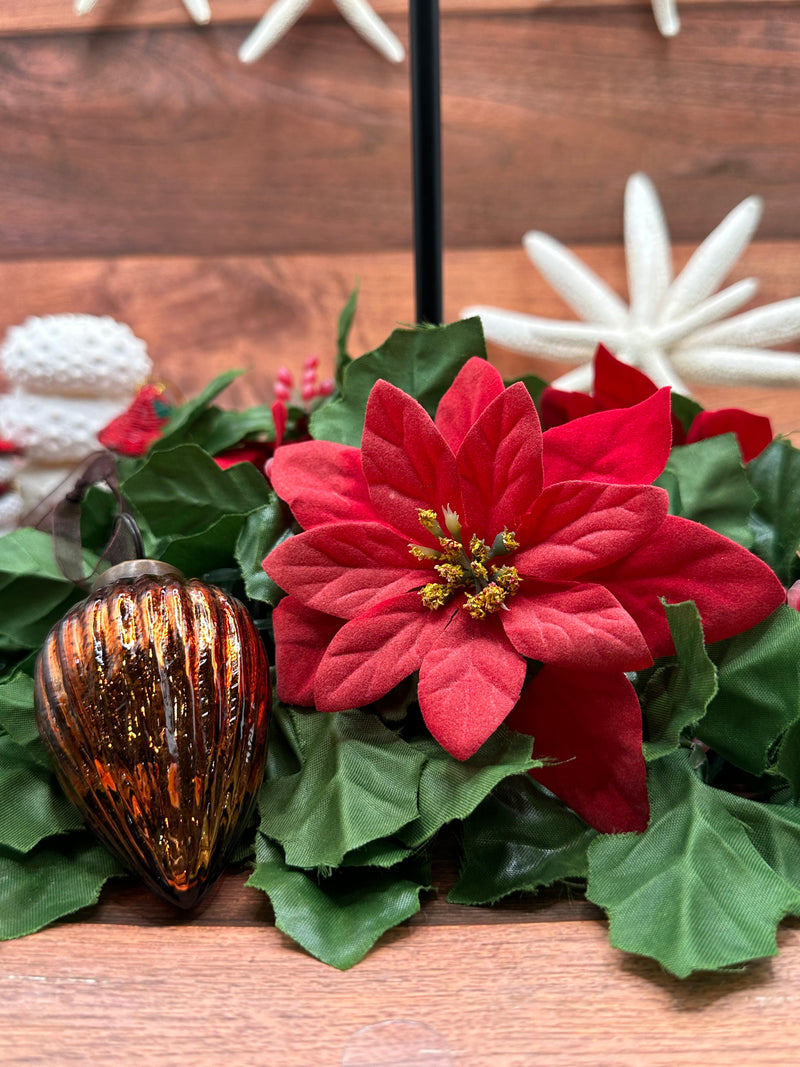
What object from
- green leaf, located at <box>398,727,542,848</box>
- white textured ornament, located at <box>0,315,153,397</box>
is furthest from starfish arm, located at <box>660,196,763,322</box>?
green leaf, located at <box>398,727,542,848</box>

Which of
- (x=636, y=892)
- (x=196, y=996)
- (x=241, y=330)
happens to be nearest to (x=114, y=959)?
(x=196, y=996)

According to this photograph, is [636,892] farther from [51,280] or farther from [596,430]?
[51,280]

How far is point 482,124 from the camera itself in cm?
68

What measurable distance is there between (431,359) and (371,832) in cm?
15

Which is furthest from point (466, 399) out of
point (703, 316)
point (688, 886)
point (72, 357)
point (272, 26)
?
point (272, 26)

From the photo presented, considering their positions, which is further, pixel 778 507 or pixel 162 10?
pixel 162 10

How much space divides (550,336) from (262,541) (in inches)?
16.2

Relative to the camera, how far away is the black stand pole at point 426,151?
0.55 m

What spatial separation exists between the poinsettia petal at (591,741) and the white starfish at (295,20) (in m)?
0.57

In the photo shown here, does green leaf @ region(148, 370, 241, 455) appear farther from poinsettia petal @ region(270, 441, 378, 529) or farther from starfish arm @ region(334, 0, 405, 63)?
starfish arm @ region(334, 0, 405, 63)

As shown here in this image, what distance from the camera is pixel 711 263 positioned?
63 cm

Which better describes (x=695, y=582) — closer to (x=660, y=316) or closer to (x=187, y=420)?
(x=187, y=420)

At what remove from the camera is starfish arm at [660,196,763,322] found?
63cm

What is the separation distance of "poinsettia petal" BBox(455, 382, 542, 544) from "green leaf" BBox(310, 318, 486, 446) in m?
0.05
